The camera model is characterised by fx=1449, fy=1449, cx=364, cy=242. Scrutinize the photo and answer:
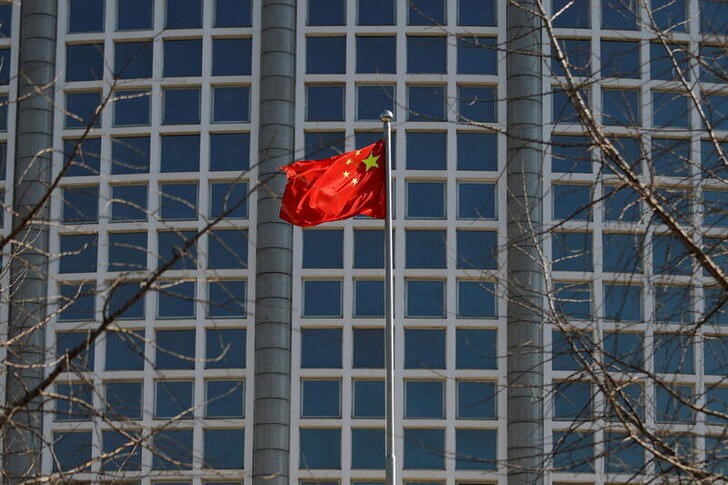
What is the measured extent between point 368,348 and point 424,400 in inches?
89.7

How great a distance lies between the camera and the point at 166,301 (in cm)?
4397

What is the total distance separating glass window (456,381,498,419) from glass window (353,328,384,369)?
253 centimetres

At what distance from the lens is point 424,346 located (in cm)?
4344

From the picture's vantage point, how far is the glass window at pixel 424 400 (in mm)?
42969

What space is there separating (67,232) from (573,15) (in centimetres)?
1710

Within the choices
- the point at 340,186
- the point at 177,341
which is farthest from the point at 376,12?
the point at 340,186

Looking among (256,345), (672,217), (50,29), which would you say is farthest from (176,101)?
(672,217)

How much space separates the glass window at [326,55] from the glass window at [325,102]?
0.52 metres

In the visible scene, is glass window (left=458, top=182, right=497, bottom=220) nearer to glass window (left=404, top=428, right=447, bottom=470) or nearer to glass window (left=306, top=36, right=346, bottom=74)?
glass window (left=306, top=36, right=346, bottom=74)

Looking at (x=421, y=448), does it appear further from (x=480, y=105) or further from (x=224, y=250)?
(x=480, y=105)

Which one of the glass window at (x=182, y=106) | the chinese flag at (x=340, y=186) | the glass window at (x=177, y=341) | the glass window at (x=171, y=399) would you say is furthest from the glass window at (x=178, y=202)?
the chinese flag at (x=340, y=186)

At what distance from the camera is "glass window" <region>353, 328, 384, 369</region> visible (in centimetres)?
4331

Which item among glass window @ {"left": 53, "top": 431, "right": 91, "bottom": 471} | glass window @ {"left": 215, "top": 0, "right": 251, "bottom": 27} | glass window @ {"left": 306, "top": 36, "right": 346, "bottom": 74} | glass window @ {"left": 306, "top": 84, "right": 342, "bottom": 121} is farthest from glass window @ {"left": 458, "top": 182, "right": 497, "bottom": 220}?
glass window @ {"left": 53, "top": 431, "right": 91, "bottom": 471}

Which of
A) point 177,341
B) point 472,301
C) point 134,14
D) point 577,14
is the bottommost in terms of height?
point 177,341
